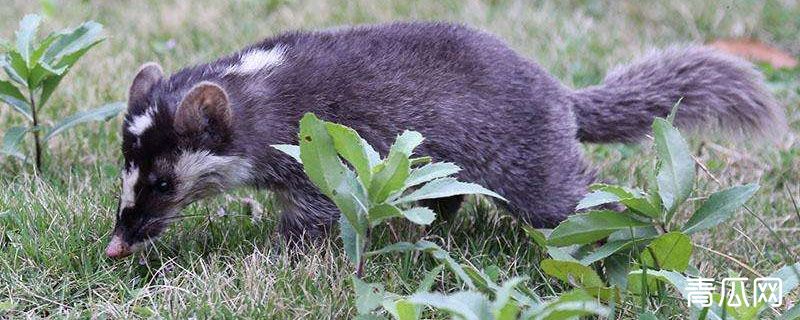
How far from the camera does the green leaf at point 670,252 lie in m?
3.25

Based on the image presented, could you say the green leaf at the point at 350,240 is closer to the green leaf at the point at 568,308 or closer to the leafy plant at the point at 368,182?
the leafy plant at the point at 368,182

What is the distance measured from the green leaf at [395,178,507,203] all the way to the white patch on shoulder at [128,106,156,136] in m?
1.12

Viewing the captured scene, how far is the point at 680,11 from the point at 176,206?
14.2ft

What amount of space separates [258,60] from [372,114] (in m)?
0.50

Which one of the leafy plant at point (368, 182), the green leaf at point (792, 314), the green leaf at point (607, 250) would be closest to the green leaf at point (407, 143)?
the leafy plant at point (368, 182)

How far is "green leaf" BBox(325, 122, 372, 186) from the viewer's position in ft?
9.84

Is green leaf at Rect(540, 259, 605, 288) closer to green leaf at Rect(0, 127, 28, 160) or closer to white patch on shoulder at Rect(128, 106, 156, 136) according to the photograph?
white patch on shoulder at Rect(128, 106, 156, 136)

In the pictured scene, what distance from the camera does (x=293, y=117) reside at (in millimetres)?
3947

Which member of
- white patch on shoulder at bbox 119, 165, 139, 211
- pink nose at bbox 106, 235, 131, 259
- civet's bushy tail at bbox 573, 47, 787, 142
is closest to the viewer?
pink nose at bbox 106, 235, 131, 259

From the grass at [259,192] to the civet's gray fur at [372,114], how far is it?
0.58 feet

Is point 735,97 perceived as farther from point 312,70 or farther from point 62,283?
point 62,283

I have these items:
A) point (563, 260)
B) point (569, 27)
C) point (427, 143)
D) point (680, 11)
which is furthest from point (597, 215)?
point (680, 11)

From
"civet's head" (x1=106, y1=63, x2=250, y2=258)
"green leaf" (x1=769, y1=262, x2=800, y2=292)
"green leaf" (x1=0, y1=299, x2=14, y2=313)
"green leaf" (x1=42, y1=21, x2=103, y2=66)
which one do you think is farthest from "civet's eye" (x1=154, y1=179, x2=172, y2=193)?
"green leaf" (x1=769, y1=262, x2=800, y2=292)

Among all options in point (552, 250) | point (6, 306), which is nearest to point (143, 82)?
point (6, 306)
